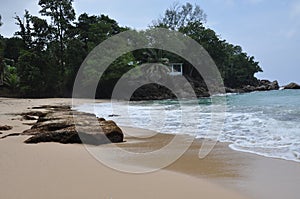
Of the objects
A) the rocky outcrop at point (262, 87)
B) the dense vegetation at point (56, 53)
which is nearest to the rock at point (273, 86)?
the rocky outcrop at point (262, 87)

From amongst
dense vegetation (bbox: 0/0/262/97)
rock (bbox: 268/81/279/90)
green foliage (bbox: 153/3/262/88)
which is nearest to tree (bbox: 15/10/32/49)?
dense vegetation (bbox: 0/0/262/97)

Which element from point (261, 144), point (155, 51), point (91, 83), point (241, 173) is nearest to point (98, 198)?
point (241, 173)

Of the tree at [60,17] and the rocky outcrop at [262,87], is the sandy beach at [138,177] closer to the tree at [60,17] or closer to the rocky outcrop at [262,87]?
the tree at [60,17]

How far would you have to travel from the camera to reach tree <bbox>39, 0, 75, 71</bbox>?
31.4 meters

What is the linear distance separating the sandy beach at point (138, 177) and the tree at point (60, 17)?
28480 mm

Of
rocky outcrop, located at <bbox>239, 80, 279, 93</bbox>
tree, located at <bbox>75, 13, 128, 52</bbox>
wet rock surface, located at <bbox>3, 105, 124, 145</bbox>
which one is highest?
tree, located at <bbox>75, 13, 128, 52</bbox>

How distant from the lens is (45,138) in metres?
5.17

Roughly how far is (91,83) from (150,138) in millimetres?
23899

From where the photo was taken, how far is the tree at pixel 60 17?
3139cm

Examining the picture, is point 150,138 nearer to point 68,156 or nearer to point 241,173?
point 68,156

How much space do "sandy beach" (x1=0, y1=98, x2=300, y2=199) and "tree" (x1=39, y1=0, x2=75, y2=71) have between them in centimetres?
2848

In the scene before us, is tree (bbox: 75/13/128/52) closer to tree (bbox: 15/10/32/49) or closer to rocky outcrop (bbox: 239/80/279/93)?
tree (bbox: 15/10/32/49)

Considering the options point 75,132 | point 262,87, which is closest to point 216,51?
point 262,87

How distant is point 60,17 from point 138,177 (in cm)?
3120
